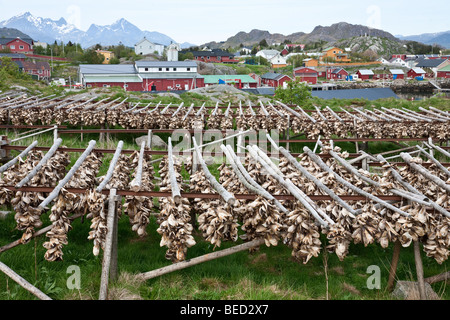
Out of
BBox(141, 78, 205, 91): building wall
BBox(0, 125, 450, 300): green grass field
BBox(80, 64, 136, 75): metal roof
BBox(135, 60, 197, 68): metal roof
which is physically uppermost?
BBox(135, 60, 197, 68): metal roof

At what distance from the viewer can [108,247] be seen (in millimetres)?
5254

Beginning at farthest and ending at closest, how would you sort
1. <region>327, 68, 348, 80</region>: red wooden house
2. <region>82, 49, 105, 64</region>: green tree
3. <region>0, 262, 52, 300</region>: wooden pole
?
1. <region>327, 68, 348, 80</region>: red wooden house
2. <region>82, 49, 105, 64</region>: green tree
3. <region>0, 262, 52, 300</region>: wooden pole

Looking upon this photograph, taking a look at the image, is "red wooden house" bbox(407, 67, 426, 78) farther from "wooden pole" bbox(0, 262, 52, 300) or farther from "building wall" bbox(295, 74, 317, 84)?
"wooden pole" bbox(0, 262, 52, 300)

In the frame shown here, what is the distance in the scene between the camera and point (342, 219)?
5410 millimetres

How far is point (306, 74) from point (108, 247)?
326 feet

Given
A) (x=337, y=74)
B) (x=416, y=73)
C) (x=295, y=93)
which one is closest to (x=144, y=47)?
(x=337, y=74)

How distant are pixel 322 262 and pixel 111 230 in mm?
4154

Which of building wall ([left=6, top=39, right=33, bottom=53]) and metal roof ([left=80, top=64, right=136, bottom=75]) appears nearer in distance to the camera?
metal roof ([left=80, top=64, right=136, bottom=75])

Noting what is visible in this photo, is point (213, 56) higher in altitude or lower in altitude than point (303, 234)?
higher

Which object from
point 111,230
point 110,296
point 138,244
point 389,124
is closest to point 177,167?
point 138,244

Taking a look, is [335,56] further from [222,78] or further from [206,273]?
[206,273]

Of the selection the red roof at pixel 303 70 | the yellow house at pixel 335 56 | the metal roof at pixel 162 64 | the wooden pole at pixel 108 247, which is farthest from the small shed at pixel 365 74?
the wooden pole at pixel 108 247

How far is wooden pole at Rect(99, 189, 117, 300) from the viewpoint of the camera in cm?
518

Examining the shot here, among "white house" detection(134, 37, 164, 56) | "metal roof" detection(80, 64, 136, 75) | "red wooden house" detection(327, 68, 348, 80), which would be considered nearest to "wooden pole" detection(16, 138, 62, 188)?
"metal roof" detection(80, 64, 136, 75)
